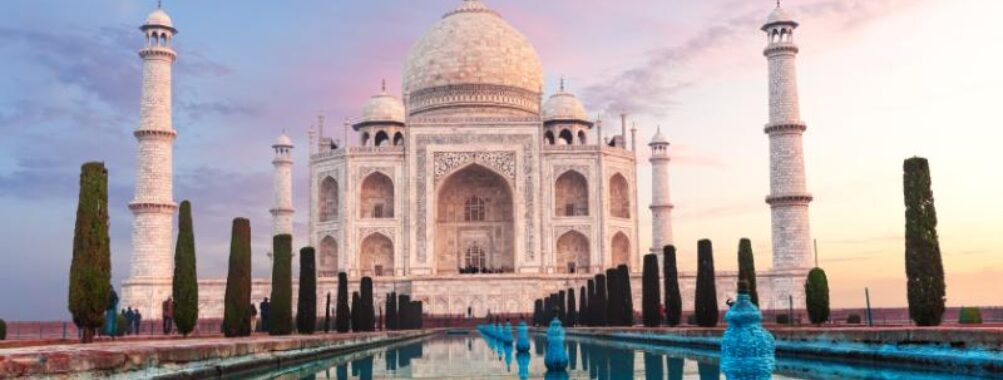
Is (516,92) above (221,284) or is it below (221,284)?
above

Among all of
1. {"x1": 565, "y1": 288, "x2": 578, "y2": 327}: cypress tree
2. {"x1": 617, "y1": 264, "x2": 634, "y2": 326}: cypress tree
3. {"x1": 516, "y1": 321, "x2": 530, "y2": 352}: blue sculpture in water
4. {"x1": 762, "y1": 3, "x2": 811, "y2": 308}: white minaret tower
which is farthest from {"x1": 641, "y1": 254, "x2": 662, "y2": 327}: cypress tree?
{"x1": 762, "y1": 3, "x2": 811, "y2": 308}: white minaret tower

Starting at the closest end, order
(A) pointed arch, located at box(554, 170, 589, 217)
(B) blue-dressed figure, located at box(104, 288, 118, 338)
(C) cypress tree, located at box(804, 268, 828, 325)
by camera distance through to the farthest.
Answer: (B) blue-dressed figure, located at box(104, 288, 118, 338), (C) cypress tree, located at box(804, 268, 828, 325), (A) pointed arch, located at box(554, 170, 589, 217)

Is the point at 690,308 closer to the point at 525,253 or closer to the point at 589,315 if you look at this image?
the point at 525,253

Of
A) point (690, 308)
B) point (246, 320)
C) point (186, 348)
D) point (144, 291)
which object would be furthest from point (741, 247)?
point (144, 291)

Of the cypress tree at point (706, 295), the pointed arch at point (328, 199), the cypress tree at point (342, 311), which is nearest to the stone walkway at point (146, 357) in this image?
the cypress tree at point (706, 295)

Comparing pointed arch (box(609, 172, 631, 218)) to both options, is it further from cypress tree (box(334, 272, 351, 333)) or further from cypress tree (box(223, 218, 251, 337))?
cypress tree (box(223, 218, 251, 337))

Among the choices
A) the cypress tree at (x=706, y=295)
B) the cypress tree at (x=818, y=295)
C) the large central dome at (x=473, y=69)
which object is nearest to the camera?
the cypress tree at (x=706, y=295)

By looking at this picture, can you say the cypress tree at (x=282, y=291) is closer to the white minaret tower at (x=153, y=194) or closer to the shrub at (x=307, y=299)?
the shrub at (x=307, y=299)
